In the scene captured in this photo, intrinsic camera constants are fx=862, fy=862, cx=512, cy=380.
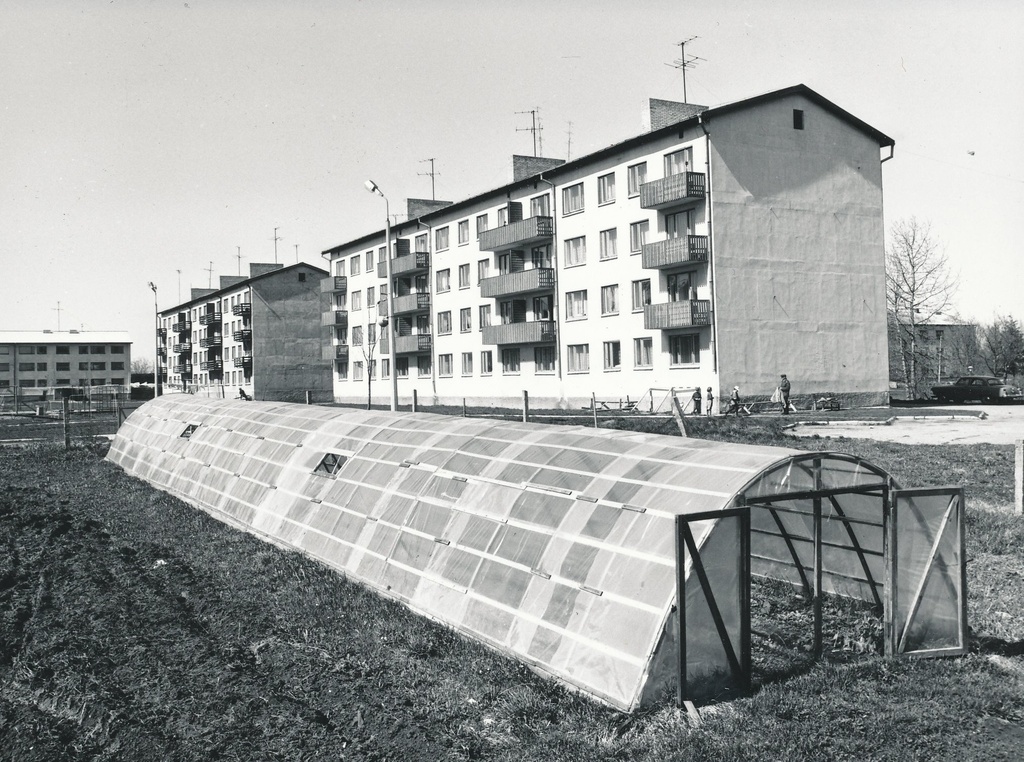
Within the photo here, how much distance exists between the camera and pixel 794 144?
43.2 meters

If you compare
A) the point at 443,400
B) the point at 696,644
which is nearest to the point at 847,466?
the point at 696,644

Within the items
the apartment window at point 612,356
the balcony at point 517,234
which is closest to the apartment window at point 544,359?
the apartment window at point 612,356

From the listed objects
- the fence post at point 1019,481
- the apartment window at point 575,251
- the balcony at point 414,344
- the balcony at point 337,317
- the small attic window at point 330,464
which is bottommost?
the fence post at point 1019,481

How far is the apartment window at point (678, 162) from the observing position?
4191cm

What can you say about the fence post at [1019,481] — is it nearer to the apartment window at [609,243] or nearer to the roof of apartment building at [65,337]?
the apartment window at [609,243]

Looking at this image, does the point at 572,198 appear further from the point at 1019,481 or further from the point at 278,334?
the point at 278,334

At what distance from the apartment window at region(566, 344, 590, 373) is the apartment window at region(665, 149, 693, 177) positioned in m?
10.8

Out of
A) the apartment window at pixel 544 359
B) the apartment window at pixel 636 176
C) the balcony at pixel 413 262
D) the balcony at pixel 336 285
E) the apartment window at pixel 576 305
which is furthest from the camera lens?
the balcony at pixel 336 285

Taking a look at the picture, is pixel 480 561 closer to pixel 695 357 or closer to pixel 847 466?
pixel 847 466

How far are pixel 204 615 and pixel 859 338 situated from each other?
132 ft

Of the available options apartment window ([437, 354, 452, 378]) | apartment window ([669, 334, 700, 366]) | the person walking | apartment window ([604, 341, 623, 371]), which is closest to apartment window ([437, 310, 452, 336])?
apartment window ([437, 354, 452, 378])

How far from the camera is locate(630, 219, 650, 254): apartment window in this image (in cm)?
4462

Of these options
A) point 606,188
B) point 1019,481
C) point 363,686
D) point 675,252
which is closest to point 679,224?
point 675,252

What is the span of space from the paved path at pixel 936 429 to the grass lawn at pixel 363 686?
14732 mm
